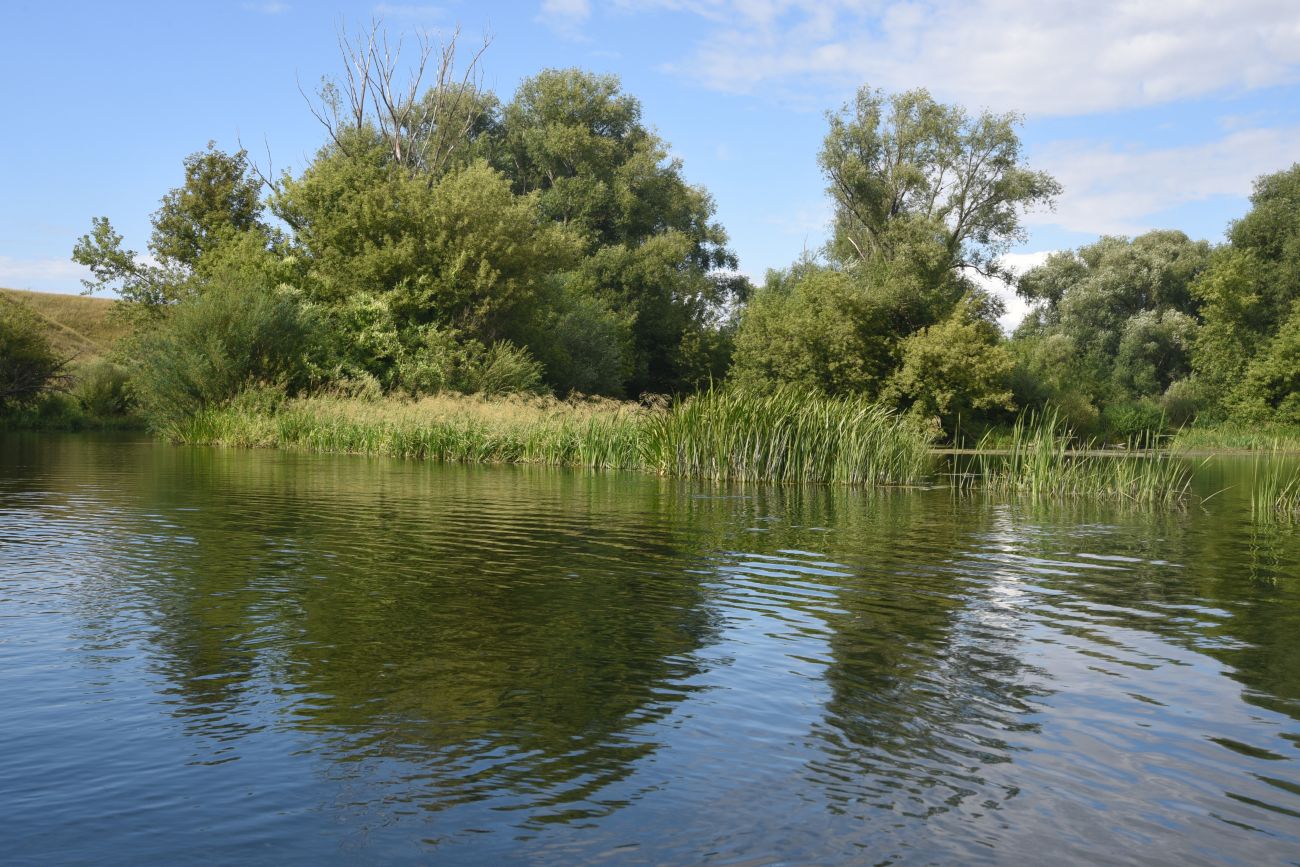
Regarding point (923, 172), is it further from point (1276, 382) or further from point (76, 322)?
point (76, 322)

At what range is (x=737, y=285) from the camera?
258ft

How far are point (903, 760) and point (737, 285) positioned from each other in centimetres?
7409

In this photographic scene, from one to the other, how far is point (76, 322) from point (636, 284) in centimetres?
4146

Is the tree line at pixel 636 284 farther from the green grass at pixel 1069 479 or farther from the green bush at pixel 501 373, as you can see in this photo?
the green grass at pixel 1069 479

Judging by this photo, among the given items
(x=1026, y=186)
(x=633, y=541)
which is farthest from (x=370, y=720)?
(x=1026, y=186)

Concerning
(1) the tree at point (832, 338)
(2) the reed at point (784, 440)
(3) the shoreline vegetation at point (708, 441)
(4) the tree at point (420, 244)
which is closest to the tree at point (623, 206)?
(1) the tree at point (832, 338)

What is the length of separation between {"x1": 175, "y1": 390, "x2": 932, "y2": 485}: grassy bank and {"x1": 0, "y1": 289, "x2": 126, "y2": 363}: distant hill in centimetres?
3611

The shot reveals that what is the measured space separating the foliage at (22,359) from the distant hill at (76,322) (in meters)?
18.7

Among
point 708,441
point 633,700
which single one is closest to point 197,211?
point 708,441

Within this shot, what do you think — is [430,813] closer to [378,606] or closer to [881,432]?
[378,606]

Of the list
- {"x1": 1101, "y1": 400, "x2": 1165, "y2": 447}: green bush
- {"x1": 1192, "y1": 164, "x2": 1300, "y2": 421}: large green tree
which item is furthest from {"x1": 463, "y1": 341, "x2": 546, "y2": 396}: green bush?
{"x1": 1192, "y1": 164, "x2": 1300, "y2": 421}: large green tree

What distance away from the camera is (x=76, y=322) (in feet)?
257

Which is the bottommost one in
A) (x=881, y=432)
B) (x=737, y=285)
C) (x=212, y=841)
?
(x=212, y=841)

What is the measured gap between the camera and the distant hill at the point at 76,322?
236ft
